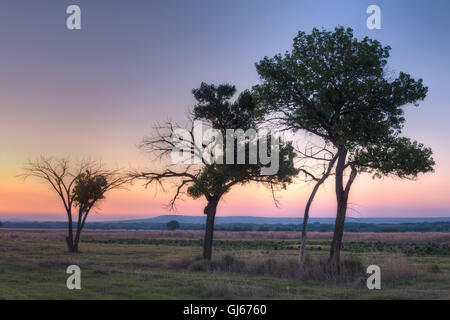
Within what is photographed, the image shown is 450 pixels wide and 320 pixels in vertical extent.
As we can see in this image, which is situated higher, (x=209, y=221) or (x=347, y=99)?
(x=347, y=99)

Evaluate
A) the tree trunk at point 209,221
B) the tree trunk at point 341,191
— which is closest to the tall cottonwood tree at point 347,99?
the tree trunk at point 341,191

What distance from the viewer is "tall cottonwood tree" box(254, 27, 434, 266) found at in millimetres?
22578

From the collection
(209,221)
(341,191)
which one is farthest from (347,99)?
(209,221)

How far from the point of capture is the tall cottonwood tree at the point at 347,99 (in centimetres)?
2258

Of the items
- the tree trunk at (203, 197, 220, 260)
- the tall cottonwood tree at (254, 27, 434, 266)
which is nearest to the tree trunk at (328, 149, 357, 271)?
the tall cottonwood tree at (254, 27, 434, 266)

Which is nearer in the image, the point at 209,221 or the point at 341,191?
the point at 341,191

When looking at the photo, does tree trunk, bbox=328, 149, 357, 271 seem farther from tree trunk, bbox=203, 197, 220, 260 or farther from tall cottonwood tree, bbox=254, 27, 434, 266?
tree trunk, bbox=203, 197, 220, 260

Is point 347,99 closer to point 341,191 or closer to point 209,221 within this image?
point 341,191

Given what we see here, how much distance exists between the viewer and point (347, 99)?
76.7 feet

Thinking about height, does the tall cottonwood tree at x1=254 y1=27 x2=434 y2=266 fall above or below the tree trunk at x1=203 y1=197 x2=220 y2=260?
above

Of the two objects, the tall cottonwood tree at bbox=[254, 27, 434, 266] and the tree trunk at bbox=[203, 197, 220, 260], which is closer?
the tall cottonwood tree at bbox=[254, 27, 434, 266]
